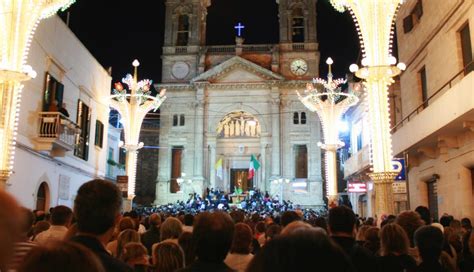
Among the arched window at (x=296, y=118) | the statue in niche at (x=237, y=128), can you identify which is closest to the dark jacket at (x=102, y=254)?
the arched window at (x=296, y=118)

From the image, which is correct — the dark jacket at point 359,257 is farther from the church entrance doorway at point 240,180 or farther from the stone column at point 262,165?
the church entrance doorway at point 240,180

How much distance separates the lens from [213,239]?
3381mm

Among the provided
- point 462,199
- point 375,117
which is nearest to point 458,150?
point 462,199

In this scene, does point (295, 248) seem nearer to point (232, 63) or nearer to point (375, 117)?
point (375, 117)

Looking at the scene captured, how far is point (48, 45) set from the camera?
2019 centimetres

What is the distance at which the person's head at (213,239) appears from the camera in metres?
3.37

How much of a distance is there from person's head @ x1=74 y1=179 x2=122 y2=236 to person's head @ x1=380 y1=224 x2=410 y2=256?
296 cm

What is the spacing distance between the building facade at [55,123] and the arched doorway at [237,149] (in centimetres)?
2546

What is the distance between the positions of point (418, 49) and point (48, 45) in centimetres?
1601

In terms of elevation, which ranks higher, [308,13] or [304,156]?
[308,13]

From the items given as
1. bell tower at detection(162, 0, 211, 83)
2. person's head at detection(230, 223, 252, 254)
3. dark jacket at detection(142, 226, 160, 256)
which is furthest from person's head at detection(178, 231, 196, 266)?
bell tower at detection(162, 0, 211, 83)

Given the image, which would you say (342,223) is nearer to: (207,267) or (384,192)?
(207,267)

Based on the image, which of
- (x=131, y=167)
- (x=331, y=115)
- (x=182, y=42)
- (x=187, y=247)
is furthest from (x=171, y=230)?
(x=182, y=42)

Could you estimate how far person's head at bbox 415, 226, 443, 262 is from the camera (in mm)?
4719
